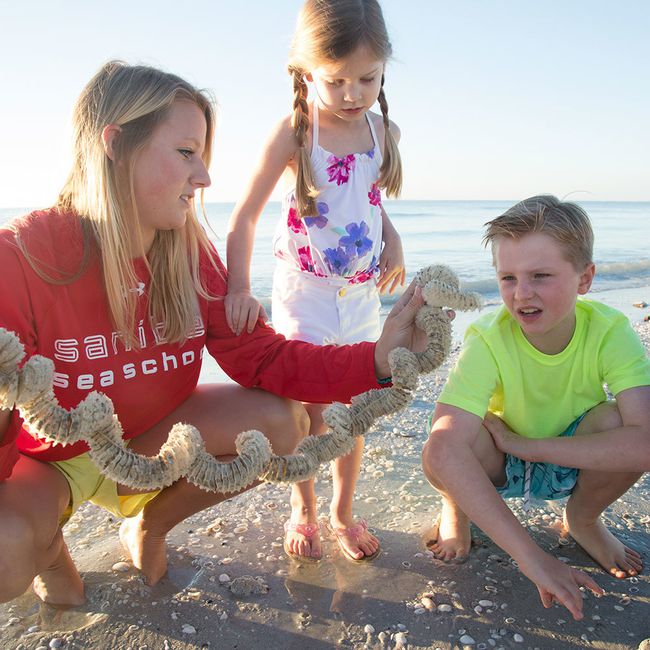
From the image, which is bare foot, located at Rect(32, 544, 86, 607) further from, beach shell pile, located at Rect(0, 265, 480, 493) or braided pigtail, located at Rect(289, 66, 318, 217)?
braided pigtail, located at Rect(289, 66, 318, 217)

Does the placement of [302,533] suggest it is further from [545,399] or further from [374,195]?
[374,195]

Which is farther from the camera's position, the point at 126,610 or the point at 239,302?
the point at 239,302

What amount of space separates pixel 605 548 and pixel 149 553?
1.55 meters

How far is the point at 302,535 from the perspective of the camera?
8.17 ft

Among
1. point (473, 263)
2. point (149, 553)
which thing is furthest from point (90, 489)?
point (473, 263)

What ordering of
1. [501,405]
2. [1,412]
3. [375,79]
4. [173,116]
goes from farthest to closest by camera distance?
[375,79], [501,405], [173,116], [1,412]

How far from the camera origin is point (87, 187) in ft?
6.86

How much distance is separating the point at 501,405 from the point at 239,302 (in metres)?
1.01

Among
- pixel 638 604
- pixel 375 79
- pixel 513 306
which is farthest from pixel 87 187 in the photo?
pixel 638 604

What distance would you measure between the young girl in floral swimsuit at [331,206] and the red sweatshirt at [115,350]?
0.74 feet

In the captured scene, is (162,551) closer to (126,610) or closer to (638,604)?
(126,610)

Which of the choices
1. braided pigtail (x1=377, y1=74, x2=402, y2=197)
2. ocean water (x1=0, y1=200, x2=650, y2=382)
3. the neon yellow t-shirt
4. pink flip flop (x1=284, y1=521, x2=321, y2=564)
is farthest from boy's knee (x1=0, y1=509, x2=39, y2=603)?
ocean water (x1=0, y1=200, x2=650, y2=382)

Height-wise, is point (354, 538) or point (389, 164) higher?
point (389, 164)

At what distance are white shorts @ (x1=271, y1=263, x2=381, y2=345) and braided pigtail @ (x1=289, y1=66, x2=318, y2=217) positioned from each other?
0.94ft
